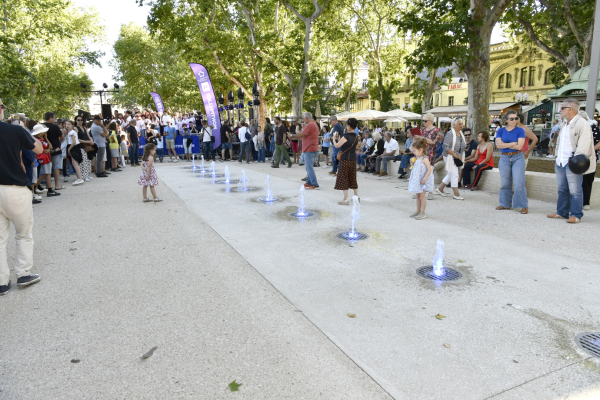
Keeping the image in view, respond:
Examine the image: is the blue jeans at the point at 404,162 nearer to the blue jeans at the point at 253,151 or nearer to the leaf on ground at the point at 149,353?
the blue jeans at the point at 253,151

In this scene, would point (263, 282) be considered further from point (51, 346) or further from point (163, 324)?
point (51, 346)

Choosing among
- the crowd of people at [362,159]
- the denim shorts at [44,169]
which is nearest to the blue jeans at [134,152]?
the crowd of people at [362,159]

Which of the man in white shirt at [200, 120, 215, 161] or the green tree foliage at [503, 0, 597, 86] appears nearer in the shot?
the green tree foliage at [503, 0, 597, 86]

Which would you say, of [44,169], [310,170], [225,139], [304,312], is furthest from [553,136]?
[44,169]

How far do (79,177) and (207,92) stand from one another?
28.2 ft

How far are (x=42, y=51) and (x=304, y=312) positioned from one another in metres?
35.5

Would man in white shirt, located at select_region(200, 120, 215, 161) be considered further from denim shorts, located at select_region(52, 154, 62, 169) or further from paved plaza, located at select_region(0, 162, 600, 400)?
paved plaza, located at select_region(0, 162, 600, 400)

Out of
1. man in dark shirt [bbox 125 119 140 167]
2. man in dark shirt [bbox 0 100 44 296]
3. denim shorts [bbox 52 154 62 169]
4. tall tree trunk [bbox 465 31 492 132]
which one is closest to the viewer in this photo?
man in dark shirt [bbox 0 100 44 296]

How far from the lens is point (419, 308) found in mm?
3820

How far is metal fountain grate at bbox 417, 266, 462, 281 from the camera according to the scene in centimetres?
455

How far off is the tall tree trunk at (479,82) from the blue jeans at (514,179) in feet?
21.1

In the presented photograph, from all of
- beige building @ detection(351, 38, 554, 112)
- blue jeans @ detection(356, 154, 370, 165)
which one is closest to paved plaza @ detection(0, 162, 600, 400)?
blue jeans @ detection(356, 154, 370, 165)

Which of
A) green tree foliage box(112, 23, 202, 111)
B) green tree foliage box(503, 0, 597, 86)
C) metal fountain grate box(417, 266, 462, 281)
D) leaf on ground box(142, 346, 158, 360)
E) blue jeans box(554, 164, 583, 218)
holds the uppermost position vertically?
green tree foliage box(112, 23, 202, 111)

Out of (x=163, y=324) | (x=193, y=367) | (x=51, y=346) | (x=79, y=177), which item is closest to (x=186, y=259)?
(x=163, y=324)
